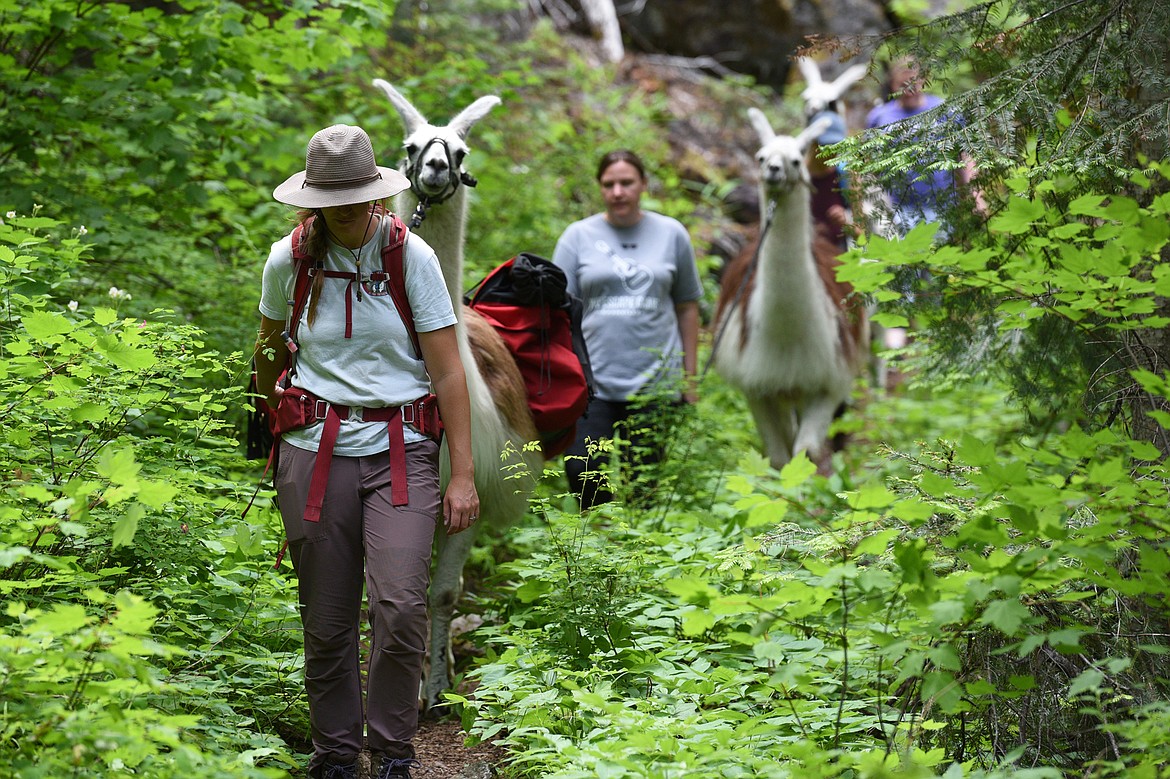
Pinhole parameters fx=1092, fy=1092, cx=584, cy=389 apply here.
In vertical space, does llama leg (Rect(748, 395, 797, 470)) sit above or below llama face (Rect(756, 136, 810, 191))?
below

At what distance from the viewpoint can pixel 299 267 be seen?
348 centimetres

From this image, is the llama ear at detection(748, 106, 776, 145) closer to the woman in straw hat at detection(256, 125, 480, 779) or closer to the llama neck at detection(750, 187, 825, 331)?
the llama neck at detection(750, 187, 825, 331)

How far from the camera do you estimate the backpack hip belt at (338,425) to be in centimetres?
339

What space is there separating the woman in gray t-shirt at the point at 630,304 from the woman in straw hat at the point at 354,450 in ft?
8.29

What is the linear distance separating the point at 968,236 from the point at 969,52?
775mm

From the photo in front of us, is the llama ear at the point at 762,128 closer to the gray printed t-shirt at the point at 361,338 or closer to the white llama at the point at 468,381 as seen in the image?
the white llama at the point at 468,381

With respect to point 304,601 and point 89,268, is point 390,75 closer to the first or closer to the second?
point 89,268

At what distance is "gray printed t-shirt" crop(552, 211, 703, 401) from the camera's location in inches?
243

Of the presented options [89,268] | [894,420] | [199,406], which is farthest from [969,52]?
[894,420]

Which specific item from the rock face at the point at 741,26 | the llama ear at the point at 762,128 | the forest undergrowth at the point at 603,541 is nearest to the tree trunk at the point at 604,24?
the rock face at the point at 741,26

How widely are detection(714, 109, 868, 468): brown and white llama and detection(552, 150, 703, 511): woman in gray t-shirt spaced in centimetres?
86

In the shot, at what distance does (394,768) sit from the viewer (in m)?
3.39

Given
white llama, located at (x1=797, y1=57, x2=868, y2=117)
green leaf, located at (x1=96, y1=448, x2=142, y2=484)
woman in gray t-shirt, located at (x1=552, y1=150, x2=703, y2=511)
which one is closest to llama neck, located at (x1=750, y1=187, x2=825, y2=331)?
woman in gray t-shirt, located at (x1=552, y1=150, x2=703, y2=511)

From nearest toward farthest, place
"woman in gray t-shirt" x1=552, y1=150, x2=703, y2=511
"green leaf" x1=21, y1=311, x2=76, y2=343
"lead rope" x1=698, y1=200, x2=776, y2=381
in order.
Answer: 1. "green leaf" x1=21, y1=311, x2=76, y2=343
2. "woman in gray t-shirt" x1=552, y1=150, x2=703, y2=511
3. "lead rope" x1=698, y1=200, x2=776, y2=381
